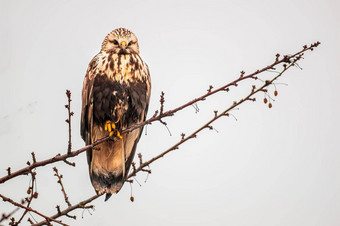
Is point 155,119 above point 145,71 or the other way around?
the other way around

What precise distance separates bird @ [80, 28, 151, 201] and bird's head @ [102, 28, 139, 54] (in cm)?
2

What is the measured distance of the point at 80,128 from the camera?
566 cm

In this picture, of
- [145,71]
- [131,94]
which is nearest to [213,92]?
[131,94]

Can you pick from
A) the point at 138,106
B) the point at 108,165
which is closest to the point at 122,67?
the point at 138,106

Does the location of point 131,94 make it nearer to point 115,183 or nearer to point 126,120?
point 126,120

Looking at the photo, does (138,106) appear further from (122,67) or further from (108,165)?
(108,165)

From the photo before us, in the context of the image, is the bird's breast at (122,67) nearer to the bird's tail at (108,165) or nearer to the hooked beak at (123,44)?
the hooked beak at (123,44)

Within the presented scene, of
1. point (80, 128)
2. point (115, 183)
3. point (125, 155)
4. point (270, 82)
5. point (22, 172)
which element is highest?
point (80, 128)

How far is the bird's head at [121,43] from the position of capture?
587cm

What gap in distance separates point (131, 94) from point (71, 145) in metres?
2.24

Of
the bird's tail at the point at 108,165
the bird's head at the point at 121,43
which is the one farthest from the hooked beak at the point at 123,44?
the bird's tail at the point at 108,165

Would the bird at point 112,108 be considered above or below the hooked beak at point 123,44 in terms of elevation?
below

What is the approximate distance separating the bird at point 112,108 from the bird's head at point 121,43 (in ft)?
0.08

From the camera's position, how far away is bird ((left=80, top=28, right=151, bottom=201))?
5.30 m
